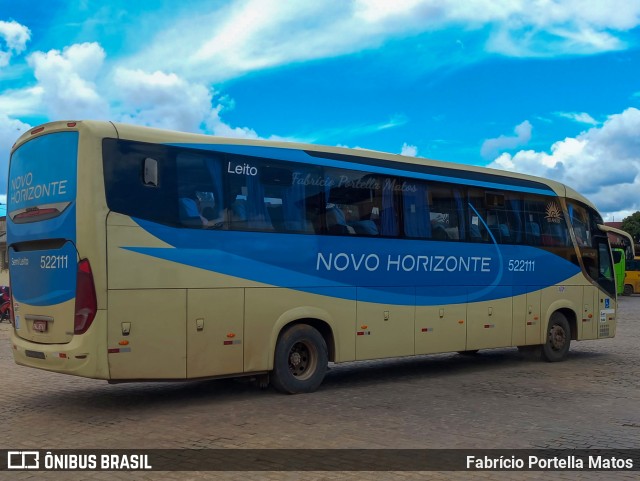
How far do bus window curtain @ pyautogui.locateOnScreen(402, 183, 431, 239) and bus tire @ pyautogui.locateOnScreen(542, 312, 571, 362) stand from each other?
14.7 ft

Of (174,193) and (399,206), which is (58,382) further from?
(399,206)

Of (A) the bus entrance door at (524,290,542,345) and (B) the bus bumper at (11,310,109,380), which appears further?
(A) the bus entrance door at (524,290,542,345)

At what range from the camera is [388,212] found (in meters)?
11.6

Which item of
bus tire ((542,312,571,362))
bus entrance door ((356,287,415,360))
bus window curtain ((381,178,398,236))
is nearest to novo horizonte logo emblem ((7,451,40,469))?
bus entrance door ((356,287,415,360))

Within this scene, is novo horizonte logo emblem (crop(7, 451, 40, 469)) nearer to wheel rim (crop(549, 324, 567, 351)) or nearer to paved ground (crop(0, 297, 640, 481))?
paved ground (crop(0, 297, 640, 481))

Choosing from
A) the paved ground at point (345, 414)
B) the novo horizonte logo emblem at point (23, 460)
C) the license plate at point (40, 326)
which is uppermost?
the license plate at point (40, 326)

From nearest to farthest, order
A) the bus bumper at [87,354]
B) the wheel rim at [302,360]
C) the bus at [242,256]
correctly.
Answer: the bus bumper at [87,354], the bus at [242,256], the wheel rim at [302,360]

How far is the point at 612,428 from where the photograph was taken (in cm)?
828

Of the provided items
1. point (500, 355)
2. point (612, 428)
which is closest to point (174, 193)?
point (612, 428)

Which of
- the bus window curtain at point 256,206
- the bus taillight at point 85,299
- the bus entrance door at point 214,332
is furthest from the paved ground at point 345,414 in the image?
the bus window curtain at point 256,206

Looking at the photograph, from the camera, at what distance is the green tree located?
270 feet

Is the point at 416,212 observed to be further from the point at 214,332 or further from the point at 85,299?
the point at 85,299

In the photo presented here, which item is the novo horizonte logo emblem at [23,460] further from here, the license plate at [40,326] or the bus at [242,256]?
the license plate at [40,326]

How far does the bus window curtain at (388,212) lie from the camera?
11578 mm
